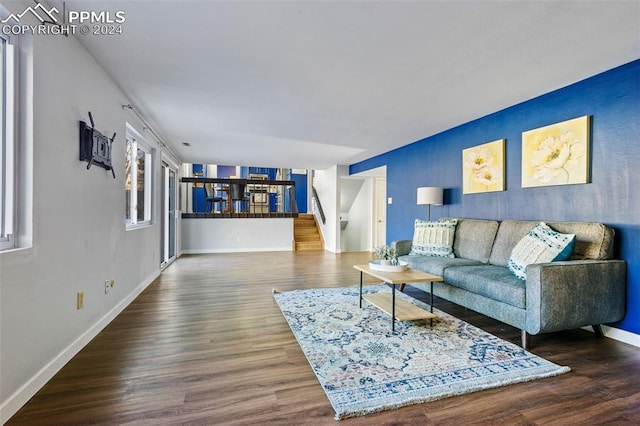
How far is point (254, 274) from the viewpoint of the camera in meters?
4.95

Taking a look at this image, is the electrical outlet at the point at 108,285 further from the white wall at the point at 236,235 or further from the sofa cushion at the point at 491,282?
the white wall at the point at 236,235

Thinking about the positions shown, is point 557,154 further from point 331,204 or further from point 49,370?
point 331,204

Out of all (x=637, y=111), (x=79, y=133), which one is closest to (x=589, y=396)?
(x=637, y=111)

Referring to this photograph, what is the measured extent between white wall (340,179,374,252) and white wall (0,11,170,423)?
20.6 ft

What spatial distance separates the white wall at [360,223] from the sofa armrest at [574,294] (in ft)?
19.1

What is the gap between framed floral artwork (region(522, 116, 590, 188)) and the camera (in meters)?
2.72

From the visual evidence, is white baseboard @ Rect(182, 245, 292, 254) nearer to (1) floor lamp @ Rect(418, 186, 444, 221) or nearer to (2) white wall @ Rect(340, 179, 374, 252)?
(2) white wall @ Rect(340, 179, 374, 252)

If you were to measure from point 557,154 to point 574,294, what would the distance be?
1458mm

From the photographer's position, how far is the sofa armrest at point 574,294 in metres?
2.17

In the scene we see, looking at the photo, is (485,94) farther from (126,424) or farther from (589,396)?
(126,424)

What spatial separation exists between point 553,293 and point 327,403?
1.85m

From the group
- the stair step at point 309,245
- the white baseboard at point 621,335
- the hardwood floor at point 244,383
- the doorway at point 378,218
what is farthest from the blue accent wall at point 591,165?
the stair step at point 309,245

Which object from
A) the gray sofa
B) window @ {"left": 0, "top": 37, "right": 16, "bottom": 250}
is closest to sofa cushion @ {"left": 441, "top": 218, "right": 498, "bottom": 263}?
the gray sofa

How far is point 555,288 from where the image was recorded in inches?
86.1
